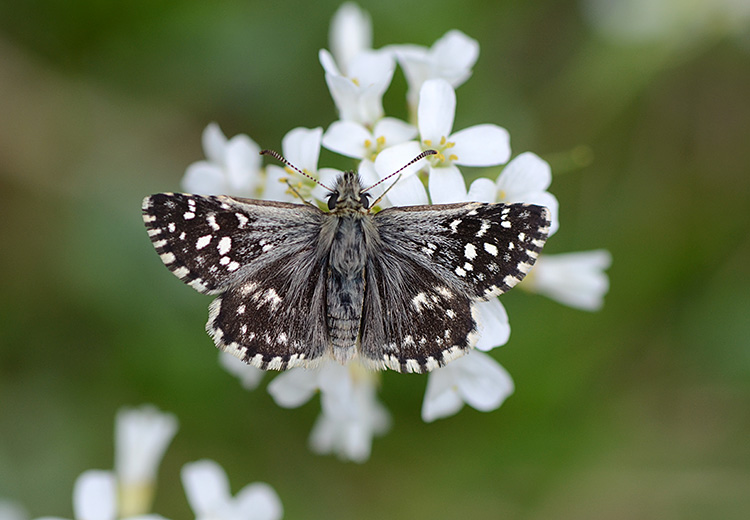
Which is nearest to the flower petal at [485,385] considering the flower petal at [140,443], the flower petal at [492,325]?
the flower petal at [492,325]

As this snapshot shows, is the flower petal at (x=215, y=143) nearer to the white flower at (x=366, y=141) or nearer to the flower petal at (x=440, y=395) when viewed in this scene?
the white flower at (x=366, y=141)

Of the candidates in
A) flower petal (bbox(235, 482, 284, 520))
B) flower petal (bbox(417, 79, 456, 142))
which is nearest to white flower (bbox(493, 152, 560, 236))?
flower petal (bbox(417, 79, 456, 142))

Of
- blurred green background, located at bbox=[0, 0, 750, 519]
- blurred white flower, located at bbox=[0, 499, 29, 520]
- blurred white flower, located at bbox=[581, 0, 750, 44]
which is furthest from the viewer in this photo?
blurred white flower, located at bbox=[581, 0, 750, 44]

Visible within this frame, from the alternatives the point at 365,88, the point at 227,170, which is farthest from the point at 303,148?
the point at 227,170

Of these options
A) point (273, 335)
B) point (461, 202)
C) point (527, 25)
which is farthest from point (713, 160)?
point (273, 335)

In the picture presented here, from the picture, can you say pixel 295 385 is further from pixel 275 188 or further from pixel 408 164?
pixel 408 164

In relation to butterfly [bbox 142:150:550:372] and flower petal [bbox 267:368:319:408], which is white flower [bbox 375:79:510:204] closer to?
butterfly [bbox 142:150:550:372]
